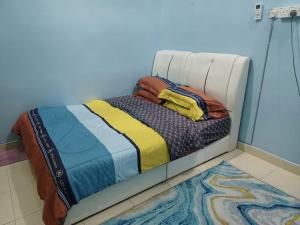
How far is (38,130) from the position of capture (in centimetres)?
190

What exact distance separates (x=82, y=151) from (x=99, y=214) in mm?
495

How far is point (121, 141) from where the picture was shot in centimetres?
172

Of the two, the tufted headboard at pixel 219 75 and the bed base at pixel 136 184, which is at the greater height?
the tufted headboard at pixel 219 75

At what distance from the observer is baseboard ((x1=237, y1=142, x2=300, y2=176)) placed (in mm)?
2054

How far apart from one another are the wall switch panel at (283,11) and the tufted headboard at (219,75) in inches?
16.7

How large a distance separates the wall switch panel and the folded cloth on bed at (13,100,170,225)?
1.49 m

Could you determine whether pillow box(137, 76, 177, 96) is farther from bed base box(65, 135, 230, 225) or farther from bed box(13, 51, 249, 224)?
bed base box(65, 135, 230, 225)

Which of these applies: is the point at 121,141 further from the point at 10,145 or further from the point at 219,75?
the point at 10,145

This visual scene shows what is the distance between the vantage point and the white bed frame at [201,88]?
5.26 ft

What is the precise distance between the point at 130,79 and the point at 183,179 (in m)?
1.67

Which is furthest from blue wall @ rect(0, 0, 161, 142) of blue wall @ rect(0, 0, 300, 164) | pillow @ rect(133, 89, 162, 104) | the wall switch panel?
the wall switch panel

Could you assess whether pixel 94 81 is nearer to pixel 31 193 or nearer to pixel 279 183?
pixel 31 193

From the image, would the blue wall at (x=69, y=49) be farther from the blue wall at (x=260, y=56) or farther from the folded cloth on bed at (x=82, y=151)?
the blue wall at (x=260, y=56)

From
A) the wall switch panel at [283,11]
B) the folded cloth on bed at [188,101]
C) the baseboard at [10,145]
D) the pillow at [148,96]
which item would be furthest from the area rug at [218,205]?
the baseboard at [10,145]
